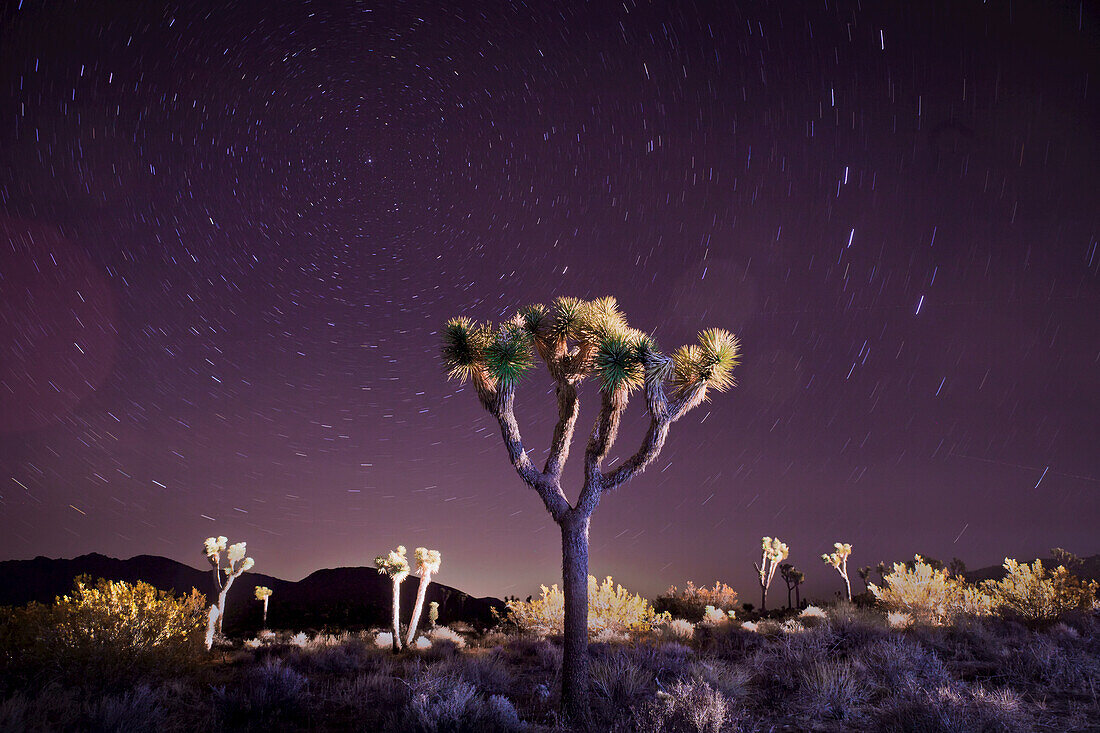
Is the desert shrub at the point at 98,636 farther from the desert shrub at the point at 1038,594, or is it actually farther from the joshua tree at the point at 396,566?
the desert shrub at the point at 1038,594

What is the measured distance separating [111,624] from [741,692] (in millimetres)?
12592

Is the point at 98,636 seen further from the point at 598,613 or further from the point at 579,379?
the point at 598,613

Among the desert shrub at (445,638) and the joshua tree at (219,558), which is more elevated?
the joshua tree at (219,558)

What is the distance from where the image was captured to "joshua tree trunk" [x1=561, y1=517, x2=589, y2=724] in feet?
30.8

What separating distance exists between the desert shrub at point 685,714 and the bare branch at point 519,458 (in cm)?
371

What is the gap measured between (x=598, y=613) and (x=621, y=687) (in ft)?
40.6

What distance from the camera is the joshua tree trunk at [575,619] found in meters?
9.38

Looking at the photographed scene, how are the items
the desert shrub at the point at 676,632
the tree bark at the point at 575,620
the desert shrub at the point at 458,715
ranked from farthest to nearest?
the desert shrub at the point at 676,632
the tree bark at the point at 575,620
the desert shrub at the point at 458,715

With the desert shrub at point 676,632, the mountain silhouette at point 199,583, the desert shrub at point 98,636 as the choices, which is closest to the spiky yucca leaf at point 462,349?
the desert shrub at point 98,636

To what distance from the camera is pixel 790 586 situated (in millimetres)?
43781

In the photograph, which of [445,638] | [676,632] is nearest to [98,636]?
[445,638]

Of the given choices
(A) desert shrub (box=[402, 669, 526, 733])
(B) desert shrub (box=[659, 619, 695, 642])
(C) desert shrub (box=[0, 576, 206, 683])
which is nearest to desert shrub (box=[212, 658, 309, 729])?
(C) desert shrub (box=[0, 576, 206, 683])

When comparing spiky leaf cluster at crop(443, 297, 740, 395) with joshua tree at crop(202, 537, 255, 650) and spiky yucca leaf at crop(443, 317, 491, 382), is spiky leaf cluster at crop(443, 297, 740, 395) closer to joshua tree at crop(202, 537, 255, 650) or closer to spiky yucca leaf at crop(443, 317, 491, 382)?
spiky yucca leaf at crop(443, 317, 491, 382)

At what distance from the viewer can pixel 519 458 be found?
1119 centimetres
